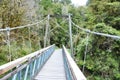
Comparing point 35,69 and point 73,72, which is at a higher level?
point 73,72

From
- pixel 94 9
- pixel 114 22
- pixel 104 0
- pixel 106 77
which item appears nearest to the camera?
pixel 106 77

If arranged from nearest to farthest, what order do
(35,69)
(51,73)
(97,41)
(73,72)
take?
(73,72)
(35,69)
(51,73)
(97,41)

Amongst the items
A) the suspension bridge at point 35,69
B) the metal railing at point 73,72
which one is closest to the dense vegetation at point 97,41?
the suspension bridge at point 35,69

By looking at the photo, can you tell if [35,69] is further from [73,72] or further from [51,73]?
[73,72]

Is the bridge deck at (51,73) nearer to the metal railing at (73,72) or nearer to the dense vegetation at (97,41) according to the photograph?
the dense vegetation at (97,41)

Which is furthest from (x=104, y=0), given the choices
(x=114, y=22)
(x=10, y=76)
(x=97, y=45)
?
(x=10, y=76)

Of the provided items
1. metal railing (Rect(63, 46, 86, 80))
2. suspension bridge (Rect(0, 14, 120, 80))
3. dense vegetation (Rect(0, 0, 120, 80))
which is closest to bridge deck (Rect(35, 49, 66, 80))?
suspension bridge (Rect(0, 14, 120, 80))

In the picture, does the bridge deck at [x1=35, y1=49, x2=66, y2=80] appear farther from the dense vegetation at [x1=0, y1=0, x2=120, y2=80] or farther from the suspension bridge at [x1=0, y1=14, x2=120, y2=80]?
the dense vegetation at [x1=0, y1=0, x2=120, y2=80]

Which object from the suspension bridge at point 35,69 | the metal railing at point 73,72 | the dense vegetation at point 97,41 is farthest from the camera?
the dense vegetation at point 97,41

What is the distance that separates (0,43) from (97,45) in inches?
238

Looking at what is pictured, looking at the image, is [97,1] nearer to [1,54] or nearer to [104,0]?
[104,0]

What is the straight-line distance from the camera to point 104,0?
44.1 ft

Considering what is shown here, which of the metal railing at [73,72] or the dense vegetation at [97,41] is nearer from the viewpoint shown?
the metal railing at [73,72]

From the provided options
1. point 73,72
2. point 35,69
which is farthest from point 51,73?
point 73,72
